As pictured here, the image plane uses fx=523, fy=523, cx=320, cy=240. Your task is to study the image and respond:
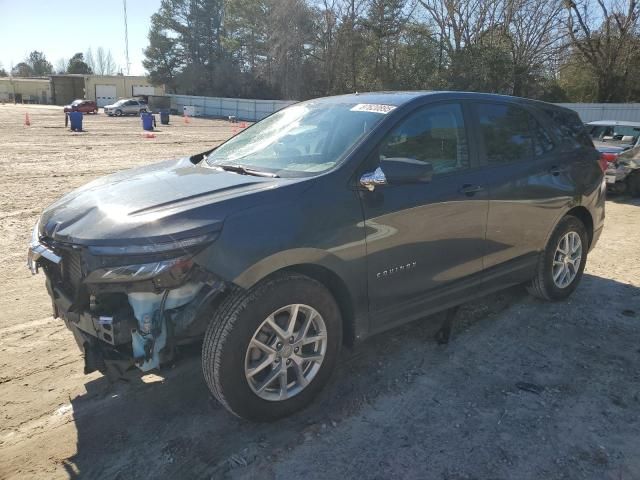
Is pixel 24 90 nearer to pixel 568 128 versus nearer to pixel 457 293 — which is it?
pixel 568 128

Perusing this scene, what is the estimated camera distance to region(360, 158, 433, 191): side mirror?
3.13m

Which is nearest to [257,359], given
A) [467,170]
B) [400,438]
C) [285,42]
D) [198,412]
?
[198,412]

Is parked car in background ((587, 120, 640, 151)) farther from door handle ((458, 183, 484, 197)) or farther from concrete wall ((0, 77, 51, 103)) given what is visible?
concrete wall ((0, 77, 51, 103))

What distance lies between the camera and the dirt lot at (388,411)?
272 centimetres

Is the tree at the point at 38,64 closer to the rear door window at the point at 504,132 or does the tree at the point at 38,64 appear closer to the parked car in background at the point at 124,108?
the parked car in background at the point at 124,108

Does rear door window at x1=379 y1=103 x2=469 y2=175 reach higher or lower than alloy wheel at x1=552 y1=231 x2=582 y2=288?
higher

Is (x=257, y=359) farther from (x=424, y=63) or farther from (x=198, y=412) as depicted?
(x=424, y=63)

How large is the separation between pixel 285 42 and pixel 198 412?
171 feet

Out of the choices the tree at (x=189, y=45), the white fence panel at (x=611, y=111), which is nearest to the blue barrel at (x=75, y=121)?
the white fence panel at (x=611, y=111)

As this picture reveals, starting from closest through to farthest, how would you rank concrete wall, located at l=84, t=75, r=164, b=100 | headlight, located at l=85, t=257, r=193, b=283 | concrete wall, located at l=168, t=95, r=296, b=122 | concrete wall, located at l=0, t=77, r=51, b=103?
1. headlight, located at l=85, t=257, r=193, b=283
2. concrete wall, located at l=168, t=95, r=296, b=122
3. concrete wall, located at l=84, t=75, r=164, b=100
4. concrete wall, located at l=0, t=77, r=51, b=103

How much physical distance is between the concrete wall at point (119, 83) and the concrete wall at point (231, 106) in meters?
19.7

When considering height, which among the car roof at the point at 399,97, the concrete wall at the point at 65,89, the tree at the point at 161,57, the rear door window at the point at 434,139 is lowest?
the rear door window at the point at 434,139

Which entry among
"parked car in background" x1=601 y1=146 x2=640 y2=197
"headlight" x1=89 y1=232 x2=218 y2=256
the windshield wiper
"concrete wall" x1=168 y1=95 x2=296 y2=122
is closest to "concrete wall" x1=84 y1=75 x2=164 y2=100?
"concrete wall" x1=168 y1=95 x2=296 y2=122

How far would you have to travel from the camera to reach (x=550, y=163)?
450 cm
